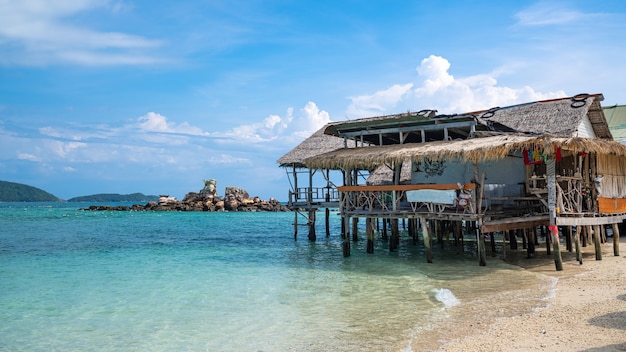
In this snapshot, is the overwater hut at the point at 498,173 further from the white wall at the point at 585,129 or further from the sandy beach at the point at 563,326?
the sandy beach at the point at 563,326

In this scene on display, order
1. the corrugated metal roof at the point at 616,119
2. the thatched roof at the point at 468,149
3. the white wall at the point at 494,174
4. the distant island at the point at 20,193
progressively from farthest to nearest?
1. the distant island at the point at 20,193
2. the corrugated metal roof at the point at 616,119
3. the white wall at the point at 494,174
4. the thatched roof at the point at 468,149

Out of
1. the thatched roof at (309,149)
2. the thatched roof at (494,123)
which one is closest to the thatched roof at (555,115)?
the thatched roof at (494,123)

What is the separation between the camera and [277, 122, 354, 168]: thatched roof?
23797mm

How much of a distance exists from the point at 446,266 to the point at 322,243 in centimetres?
991

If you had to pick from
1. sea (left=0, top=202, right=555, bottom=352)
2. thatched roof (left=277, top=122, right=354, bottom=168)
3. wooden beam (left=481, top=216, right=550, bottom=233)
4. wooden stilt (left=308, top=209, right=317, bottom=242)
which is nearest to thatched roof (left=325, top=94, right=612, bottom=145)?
wooden beam (left=481, top=216, right=550, bottom=233)

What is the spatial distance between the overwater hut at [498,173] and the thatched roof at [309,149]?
4.47m

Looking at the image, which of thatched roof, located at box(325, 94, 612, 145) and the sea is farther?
thatched roof, located at box(325, 94, 612, 145)

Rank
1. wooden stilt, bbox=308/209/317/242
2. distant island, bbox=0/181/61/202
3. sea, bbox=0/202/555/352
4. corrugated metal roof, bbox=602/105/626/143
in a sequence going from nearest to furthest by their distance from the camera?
1. sea, bbox=0/202/555/352
2. wooden stilt, bbox=308/209/317/242
3. corrugated metal roof, bbox=602/105/626/143
4. distant island, bbox=0/181/61/202

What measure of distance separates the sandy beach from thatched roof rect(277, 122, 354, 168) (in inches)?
569

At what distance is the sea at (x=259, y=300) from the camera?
8.40 m

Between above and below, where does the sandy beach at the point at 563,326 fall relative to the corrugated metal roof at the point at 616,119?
below

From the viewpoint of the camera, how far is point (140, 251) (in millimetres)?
22125

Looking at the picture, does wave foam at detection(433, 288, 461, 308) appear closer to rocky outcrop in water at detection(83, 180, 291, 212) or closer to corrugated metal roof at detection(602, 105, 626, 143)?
corrugated metal roof at detection(602, 105, 626, 143)

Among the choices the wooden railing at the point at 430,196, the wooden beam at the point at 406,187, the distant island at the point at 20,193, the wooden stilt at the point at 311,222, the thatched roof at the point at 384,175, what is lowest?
the wooden stilt at the point at 311,222
